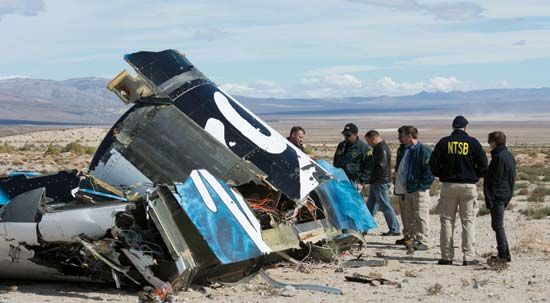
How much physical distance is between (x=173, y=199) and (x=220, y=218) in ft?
1.61

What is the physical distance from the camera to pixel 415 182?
11.4 m

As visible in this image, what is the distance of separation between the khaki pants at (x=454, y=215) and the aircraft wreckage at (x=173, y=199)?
97 cm

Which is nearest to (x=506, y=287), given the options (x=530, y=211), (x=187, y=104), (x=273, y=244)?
(x=273, y=244)

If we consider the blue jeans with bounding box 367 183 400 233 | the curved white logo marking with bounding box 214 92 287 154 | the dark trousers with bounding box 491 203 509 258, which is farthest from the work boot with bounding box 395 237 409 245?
the curved white logo marking with bounding box 214 92 287 154

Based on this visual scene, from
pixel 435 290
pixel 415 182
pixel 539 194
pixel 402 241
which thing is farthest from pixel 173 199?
pixel 539 194

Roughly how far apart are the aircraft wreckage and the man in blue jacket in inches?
48.3

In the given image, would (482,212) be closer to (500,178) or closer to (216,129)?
(500,178)

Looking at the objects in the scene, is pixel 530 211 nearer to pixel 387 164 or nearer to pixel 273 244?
pixel 387 164

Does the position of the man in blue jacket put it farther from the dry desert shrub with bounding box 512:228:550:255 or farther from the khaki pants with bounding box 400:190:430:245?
the dry desert shrub with bounding box 512:228:550:255

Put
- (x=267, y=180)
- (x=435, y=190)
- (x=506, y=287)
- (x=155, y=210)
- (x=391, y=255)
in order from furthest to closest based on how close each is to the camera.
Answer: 1. (x=435, y=190)
2. (x=391, y=255)
3. (x=267, y=180)
4. (x=506, y=287)
5. (x=155, y=210)

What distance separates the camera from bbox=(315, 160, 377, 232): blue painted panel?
10.2m

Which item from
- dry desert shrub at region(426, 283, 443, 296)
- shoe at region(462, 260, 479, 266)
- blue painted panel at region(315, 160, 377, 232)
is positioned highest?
blue painted panel at region(315, 160, 377, 232)

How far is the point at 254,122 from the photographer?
408 inches

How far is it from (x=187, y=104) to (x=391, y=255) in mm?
3359
